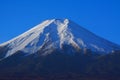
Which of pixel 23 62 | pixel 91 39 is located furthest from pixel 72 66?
pixel 91 39

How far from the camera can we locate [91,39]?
183 metres

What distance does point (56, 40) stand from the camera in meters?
176

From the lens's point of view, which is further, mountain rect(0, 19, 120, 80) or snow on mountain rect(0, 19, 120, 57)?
snow on mountain rect(0, 19, 120, 57)

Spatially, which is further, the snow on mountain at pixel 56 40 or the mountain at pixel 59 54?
the snow on mountain at pixel 56 40

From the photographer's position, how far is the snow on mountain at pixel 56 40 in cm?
17012

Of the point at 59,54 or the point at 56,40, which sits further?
the point at 56,40

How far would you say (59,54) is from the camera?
163125mm

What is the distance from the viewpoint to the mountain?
147m

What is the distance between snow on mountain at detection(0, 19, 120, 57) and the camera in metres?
170

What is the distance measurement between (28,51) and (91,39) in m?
27.3

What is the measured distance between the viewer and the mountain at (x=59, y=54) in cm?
14662

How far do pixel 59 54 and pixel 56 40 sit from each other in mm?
13791

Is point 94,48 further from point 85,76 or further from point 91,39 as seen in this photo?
point 85,76

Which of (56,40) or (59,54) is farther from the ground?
(56,40)
